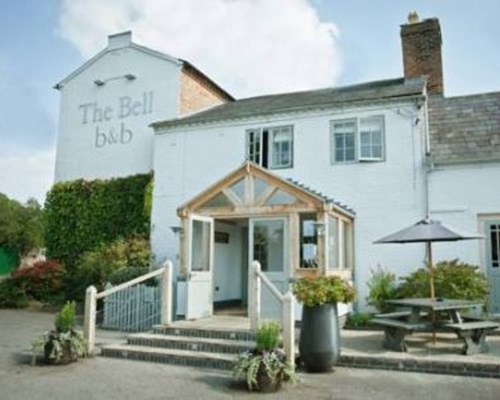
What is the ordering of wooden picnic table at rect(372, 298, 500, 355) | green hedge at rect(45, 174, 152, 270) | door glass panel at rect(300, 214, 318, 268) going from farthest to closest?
green hedge at rect(45, 174, 152, 270) → door glass panel at rect(300, 214, 318, 268) → wooden picnic table at rect(372, 298, 500, 355)

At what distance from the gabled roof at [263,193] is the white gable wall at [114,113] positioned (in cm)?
662

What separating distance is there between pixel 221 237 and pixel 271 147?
10.5ft

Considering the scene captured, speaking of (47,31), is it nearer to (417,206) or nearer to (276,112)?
(276,112)

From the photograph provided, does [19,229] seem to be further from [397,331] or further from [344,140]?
[397,331]

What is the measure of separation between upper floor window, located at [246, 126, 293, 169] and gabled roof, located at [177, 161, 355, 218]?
280 centimetres

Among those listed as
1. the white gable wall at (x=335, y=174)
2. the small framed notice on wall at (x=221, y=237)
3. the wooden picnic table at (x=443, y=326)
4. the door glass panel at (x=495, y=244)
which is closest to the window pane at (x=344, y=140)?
the white gable wall at (x=335, y=174)

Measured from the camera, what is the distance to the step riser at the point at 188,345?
9.41 metres

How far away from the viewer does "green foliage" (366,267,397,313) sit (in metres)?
12.6

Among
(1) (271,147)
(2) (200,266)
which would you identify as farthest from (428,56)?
(2) (200,266)

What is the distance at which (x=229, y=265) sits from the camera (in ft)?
49.7

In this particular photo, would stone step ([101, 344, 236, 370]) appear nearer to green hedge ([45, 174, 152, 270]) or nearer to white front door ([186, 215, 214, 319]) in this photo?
white front door ([186, 215, 214, 319])

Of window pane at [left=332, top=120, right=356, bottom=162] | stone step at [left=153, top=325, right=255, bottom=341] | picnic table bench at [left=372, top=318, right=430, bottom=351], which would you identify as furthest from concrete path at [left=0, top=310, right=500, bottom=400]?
window pane at [left=332, top=120, right=356, bottom=162]

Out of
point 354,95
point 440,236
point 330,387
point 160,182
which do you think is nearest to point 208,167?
point 160,182

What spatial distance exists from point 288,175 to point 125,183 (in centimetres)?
685
